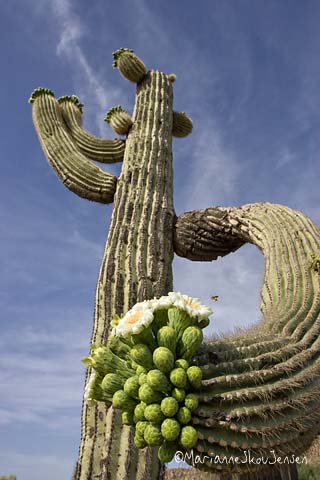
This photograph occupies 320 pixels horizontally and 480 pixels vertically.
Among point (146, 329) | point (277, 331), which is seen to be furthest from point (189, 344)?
point (277, 331)

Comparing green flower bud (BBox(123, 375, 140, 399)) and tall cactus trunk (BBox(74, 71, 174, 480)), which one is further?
tall cactus trunk (BBox(74, 71, 174, 480))

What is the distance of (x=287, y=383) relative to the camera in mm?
1658

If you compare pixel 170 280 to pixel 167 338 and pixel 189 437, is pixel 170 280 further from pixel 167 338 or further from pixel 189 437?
pixel 189 437

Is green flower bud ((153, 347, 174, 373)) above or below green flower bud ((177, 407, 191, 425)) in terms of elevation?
above

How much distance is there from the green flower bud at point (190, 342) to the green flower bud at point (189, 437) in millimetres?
233

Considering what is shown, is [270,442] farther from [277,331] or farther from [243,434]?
[277,331]

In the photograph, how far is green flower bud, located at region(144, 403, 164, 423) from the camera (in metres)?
1.45

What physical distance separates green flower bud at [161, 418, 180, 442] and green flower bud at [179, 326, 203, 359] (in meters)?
0.22

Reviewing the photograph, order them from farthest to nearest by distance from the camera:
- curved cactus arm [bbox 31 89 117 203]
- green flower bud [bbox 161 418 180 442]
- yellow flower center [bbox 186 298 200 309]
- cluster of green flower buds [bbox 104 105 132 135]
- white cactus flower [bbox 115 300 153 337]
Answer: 1. cluster of green flower buds [bbox 104 105 132 135]
2. curved cactus arm [bbox 31 89 117 203]
3. yellow flower center [bbox 186 298 200 309]
4. white cactus flower [bbox 115 300 153 337]
5. green flower bud [bbox 161 418 180 442]

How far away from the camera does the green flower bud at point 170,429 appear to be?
1.42 meters

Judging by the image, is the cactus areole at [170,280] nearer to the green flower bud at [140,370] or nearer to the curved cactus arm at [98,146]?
the curved cactus arm at [98,146]

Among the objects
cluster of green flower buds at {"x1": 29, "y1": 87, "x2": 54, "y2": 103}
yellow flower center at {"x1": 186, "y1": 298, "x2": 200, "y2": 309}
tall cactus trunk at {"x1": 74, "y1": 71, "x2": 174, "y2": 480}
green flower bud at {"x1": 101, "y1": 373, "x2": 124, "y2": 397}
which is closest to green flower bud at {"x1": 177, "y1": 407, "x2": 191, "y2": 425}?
green flower bud at {"x1": 101, "y1": 373, "x2": 124, "y2": 397}

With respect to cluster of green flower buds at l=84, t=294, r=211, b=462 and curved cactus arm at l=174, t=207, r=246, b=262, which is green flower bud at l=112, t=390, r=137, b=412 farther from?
curved cactus arm at l=174, t=207, r=246, b=262

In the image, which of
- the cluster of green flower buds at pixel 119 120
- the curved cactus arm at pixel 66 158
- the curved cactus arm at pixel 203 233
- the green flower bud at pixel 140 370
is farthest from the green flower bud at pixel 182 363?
the cluster of green flower buds at pixel 119 120
